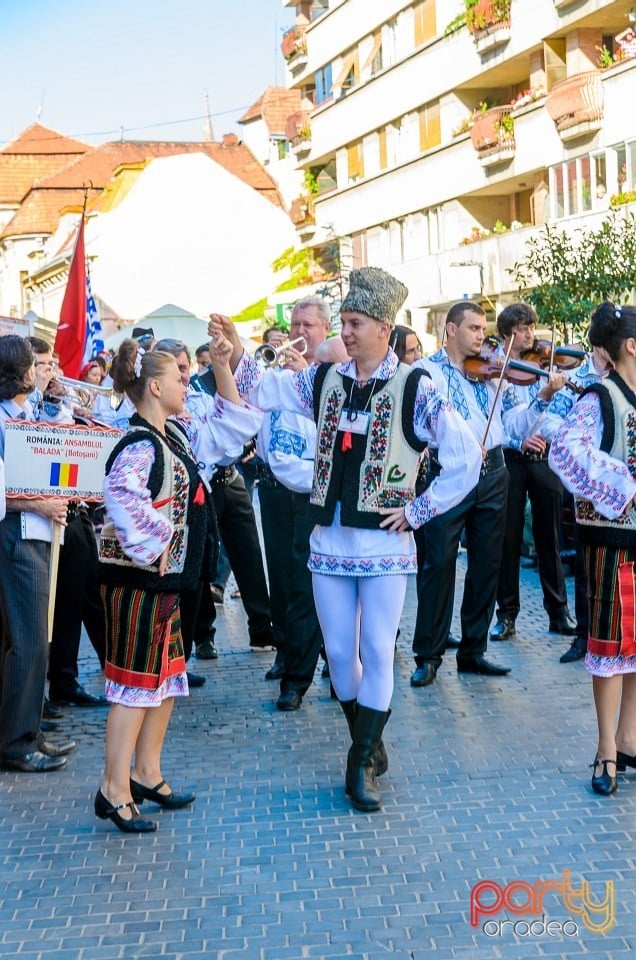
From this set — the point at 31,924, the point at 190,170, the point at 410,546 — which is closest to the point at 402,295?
the point at 410,546

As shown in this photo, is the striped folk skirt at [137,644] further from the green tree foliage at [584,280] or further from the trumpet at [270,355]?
the green tree foliage at [584,280]

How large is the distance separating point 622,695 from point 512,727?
3.46ft

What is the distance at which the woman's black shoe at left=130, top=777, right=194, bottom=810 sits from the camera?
611cm

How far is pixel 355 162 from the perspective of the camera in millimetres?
45344

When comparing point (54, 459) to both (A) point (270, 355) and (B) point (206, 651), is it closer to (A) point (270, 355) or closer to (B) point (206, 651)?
(A) point (270, 355)

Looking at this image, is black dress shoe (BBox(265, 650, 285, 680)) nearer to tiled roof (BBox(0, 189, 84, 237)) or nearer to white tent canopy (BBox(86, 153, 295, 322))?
white tent canopy (BBox(86, 153, 295, 322))

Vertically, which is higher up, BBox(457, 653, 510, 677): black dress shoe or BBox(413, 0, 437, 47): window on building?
BBox(413, 0, 437, 47): window on building

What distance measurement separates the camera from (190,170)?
58.1 meters

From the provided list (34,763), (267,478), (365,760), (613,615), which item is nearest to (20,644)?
(34,763)

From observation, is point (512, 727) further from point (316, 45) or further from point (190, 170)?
point (190, 170)

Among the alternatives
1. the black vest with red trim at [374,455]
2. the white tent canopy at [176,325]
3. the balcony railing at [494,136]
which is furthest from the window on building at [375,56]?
the black vest with red trim at [374,455]

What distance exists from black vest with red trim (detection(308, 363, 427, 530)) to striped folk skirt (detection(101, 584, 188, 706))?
2.79ft

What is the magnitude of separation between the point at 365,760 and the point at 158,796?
36.1 inches

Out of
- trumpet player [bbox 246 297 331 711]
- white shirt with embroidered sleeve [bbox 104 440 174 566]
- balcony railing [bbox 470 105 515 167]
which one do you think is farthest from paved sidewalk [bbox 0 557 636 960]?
balcony railing [bbox 470 105 515 167]
